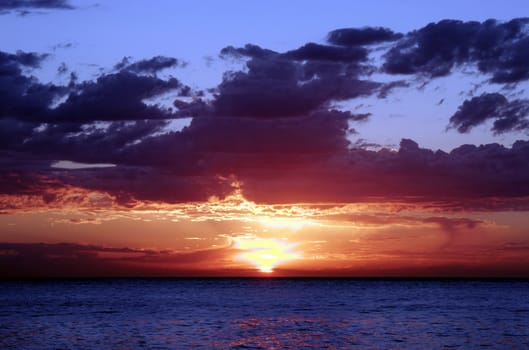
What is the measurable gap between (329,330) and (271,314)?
24189 mm

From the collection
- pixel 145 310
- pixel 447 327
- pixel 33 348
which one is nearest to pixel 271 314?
pixel 145 310

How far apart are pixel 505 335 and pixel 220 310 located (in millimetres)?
46102

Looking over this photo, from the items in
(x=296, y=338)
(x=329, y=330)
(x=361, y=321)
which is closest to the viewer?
(x=296, y=338)

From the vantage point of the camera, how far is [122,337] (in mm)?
64688

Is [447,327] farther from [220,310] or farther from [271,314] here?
[220,310]

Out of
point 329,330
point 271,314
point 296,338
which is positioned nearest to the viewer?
point 296,338

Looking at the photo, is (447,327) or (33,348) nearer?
(33,348)

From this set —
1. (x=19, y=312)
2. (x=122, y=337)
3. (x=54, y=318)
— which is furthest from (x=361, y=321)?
(x=19, y=312)

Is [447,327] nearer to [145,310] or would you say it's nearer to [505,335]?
[505,335]

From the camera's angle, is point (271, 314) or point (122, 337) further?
point (271, 314)

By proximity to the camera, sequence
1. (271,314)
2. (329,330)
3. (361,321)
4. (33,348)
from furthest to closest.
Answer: (271,314)
(361,321)
(329,330)
(33,348)

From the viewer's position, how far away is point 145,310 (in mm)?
104000

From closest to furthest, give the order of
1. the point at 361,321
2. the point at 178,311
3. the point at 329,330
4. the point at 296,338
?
the point at 296,338, the point at 329,330, the point at 361,321, the point at 178,311

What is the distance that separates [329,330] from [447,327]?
42.2ft
